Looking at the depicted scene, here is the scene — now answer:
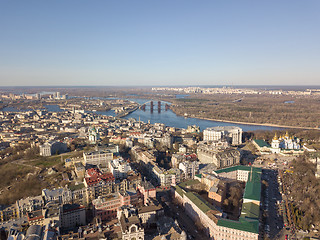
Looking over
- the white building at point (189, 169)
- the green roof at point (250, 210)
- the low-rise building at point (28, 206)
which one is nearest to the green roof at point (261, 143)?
the white building at point (189, 169)

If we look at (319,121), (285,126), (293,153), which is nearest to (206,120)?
(285,126)

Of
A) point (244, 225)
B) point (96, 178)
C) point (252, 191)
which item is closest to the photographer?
point (244, 225)

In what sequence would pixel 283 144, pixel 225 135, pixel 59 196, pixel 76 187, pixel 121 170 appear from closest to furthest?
pixel 59 196 → pixel 76 187 → pixel 121 170 → pixel 283 144 → pixel 225 135

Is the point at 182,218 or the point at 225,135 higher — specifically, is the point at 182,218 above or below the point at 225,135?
below

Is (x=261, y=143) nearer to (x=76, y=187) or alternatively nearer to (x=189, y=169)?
(x=189, y=169)

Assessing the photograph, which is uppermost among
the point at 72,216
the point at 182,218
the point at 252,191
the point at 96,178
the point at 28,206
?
the point at 96,178

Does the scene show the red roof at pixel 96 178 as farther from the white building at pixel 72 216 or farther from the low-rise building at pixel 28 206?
the low-rise building at pixel 28 206

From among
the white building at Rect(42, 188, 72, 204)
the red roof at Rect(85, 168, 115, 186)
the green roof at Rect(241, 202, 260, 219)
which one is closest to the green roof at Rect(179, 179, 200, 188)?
the green roof at Rect(241, 202, 260, 219)

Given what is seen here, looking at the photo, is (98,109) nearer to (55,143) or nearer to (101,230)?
(55,143)

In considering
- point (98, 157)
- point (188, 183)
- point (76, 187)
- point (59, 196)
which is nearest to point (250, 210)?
point (188, 183)

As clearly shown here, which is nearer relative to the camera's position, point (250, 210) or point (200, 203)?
point (250, 210)
